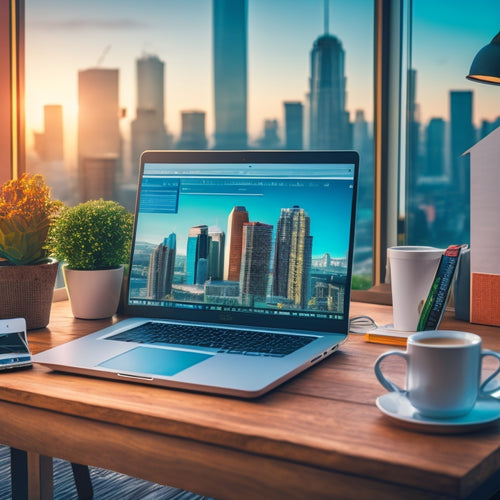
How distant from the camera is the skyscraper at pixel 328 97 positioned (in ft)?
12.6

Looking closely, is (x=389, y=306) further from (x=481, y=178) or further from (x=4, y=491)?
(x=4, y=491)

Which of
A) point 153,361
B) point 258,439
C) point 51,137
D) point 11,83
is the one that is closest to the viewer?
point 258,439

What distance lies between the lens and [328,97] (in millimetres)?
3984

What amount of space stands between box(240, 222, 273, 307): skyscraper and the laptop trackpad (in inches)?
8.2

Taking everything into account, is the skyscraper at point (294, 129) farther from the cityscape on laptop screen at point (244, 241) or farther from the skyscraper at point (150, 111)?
the cityscape on laptop screen at point (244, 241)

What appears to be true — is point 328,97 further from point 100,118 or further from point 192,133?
point 100,118

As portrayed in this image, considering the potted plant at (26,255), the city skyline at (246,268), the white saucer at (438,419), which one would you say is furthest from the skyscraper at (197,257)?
the white saucer at (438,419)

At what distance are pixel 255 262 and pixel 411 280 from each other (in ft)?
0.94

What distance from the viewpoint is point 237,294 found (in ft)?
4.06

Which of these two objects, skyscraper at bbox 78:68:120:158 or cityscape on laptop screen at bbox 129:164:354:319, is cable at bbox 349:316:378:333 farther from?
skyscraper at bbox 78:68:120:158

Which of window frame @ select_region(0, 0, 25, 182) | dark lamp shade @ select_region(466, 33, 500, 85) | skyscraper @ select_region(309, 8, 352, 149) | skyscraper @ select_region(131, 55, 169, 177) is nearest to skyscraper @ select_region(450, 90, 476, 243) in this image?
skyscraper @ select_region(309, 8, 352, 149)

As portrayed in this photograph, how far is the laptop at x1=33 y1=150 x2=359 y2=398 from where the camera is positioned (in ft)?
3.61

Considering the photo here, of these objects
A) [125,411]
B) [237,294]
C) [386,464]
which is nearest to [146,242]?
[237,294]

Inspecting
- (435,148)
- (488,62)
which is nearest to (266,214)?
(488,62)
